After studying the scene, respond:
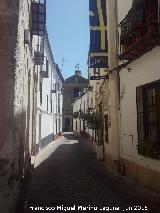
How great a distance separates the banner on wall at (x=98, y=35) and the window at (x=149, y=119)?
3.30 meters

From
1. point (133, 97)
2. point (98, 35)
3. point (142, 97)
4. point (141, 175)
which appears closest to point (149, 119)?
point (142, 97)

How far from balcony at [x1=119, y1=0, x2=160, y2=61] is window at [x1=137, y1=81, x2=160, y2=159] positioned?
36.4 inches

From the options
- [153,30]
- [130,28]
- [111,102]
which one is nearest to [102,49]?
[111,102]

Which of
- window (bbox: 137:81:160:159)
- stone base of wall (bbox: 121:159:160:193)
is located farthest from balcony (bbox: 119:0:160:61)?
stone base of wall (bbox: 121:159:160:193)

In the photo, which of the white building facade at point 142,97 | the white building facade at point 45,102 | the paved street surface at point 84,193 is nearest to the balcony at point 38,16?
the white building facade at point 142,97

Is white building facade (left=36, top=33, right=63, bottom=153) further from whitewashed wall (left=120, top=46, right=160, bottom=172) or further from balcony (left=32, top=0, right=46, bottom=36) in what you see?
whitewashed wall (left=120, top=46, right=160, bottom=172)

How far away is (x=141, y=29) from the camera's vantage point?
8.63 meters

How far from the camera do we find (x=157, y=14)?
26.3 feet

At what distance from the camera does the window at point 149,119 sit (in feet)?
27.9

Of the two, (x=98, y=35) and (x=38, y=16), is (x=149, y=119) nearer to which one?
(x=98, y=35)

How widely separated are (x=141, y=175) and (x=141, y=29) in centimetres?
367

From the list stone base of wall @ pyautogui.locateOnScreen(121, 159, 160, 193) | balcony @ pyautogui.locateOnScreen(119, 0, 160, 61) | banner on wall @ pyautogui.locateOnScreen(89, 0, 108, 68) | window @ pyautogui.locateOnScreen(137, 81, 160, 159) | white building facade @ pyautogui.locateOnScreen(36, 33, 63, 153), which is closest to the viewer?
balcony @ pyautogui.locateOnScreen(119, 0, 160, 61)

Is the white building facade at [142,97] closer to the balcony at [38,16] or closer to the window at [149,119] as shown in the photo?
the window at [149,119]

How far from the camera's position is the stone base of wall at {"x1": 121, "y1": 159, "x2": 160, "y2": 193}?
8320 mm
